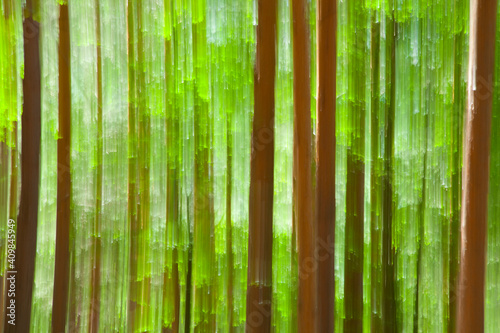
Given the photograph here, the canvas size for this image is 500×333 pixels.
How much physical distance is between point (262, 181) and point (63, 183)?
26 cm

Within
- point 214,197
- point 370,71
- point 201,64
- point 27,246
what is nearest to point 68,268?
point 27,246

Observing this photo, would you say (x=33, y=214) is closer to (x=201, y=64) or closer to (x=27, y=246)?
(x=27, y=246)

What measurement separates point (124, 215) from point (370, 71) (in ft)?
1.18

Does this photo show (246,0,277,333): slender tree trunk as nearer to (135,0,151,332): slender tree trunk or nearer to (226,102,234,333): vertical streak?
(226,102,234,333): vertical streak

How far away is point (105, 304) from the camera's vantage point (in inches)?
23.3

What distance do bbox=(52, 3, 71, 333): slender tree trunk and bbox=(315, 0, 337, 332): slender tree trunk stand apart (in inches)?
12.7

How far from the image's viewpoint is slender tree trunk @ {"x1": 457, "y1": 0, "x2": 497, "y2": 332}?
0.55 meters

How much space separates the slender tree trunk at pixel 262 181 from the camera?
58cm

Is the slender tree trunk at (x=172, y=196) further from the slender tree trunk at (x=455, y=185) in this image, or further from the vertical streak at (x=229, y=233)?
the slender tree trunk at (x=455, y=185)

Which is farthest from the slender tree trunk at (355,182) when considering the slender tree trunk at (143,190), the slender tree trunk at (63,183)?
the slender tree trunk at (63,183)

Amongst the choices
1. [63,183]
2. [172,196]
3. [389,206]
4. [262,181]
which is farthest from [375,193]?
[63,183]

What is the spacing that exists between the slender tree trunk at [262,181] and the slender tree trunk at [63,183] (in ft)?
0.78

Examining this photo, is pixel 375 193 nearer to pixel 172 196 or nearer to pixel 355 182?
pixel 355 182

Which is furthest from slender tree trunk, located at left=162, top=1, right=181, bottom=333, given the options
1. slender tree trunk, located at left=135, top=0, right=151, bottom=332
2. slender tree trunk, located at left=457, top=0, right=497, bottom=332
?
slender tree trunk, located at left=457, top=0, right=497, bottom=332
